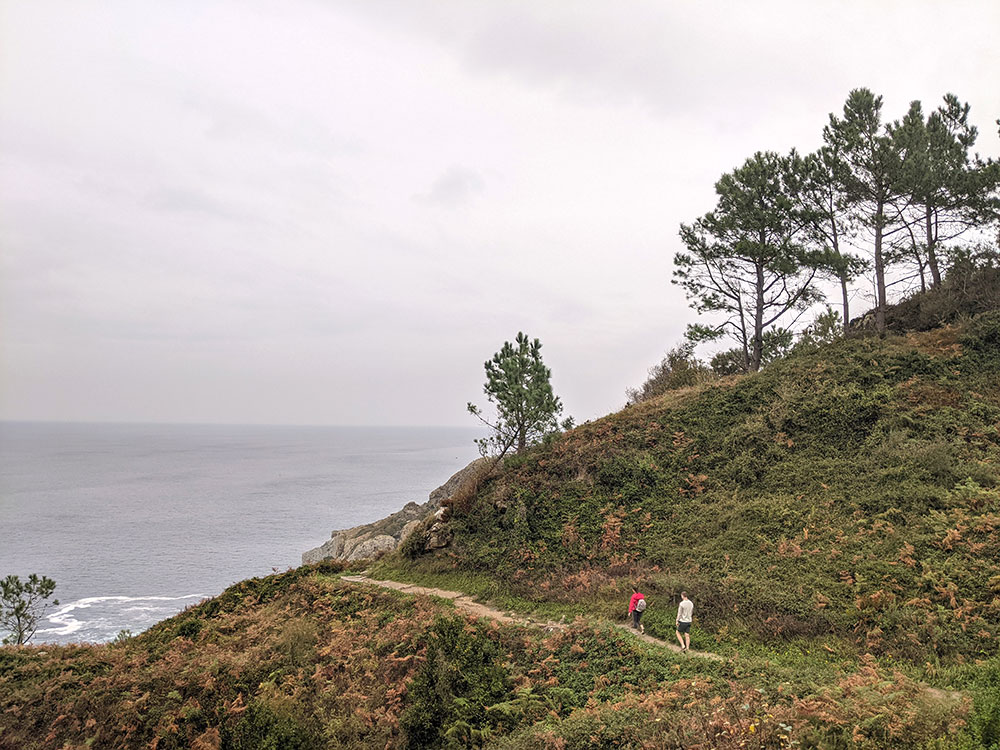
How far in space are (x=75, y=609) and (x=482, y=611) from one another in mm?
39583

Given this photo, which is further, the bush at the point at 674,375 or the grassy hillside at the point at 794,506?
the bush at the point at 674,375

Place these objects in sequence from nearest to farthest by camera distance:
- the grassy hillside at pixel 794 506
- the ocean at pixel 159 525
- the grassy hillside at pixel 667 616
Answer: the grassy hillside at pixel 667 616, the grassy hillside at pixel 794 506, the ocean at pixel 159 525

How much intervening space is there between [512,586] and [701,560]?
6464 millimetres

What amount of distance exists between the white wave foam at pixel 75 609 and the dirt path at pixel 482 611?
2777cm

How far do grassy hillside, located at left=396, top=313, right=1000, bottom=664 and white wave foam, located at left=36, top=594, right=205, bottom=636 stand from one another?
31.2 meters

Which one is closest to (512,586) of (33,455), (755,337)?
(755,337)

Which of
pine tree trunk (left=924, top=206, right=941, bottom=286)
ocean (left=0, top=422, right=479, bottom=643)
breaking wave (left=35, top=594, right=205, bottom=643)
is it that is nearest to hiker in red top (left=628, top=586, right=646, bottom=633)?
pine tree trunk (left=924, top=206, right=941, bottom=286)

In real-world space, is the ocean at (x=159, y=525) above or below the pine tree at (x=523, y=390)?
below

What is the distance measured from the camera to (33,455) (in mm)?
180125

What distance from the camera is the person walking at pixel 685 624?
12.8 metres

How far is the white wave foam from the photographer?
35500mm

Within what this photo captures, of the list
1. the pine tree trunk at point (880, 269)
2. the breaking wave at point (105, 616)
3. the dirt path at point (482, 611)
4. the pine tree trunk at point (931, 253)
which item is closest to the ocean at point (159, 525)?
the breaking wave at point (105, 616)

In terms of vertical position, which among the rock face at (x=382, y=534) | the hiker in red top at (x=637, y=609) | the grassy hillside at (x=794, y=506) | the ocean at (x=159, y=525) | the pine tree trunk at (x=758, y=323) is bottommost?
the ocean at (x=159, y=525)

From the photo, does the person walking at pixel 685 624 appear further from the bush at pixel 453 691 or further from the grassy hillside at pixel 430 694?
the bush at pixel 453 691
